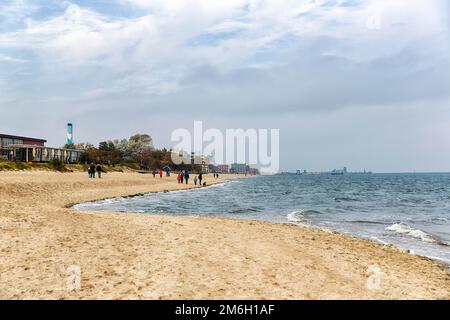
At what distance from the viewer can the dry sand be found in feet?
23.6

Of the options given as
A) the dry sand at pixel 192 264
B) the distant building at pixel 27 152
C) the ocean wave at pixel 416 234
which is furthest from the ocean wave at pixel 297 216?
the distant building at pixel 27 152

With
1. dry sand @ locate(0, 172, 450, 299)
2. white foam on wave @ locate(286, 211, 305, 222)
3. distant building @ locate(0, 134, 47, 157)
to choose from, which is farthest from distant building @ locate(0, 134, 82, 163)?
dry sand @ locate(0, 172, 450, 299)

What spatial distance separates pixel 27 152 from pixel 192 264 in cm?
8621

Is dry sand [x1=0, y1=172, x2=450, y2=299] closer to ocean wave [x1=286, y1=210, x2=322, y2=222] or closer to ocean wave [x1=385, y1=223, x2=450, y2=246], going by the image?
ocean wave [x1=385, y1=223, x2=450, y2=246]

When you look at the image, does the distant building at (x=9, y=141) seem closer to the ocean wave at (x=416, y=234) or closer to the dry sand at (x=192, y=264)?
the dry sand at (x=192, y=264)

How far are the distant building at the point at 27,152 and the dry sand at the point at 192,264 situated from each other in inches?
2788

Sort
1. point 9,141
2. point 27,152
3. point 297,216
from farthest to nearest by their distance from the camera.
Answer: point 9,141 < point 27,152 < point 297,216

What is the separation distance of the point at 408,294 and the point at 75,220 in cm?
1242

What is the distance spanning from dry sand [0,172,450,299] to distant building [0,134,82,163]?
7082 cm

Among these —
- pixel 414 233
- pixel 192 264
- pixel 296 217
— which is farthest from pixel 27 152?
pixel 192 264

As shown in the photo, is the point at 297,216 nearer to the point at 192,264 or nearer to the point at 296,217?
the point at 296,217

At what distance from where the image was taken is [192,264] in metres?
8.95

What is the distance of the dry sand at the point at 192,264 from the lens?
7.18 meters

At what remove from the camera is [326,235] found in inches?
607
